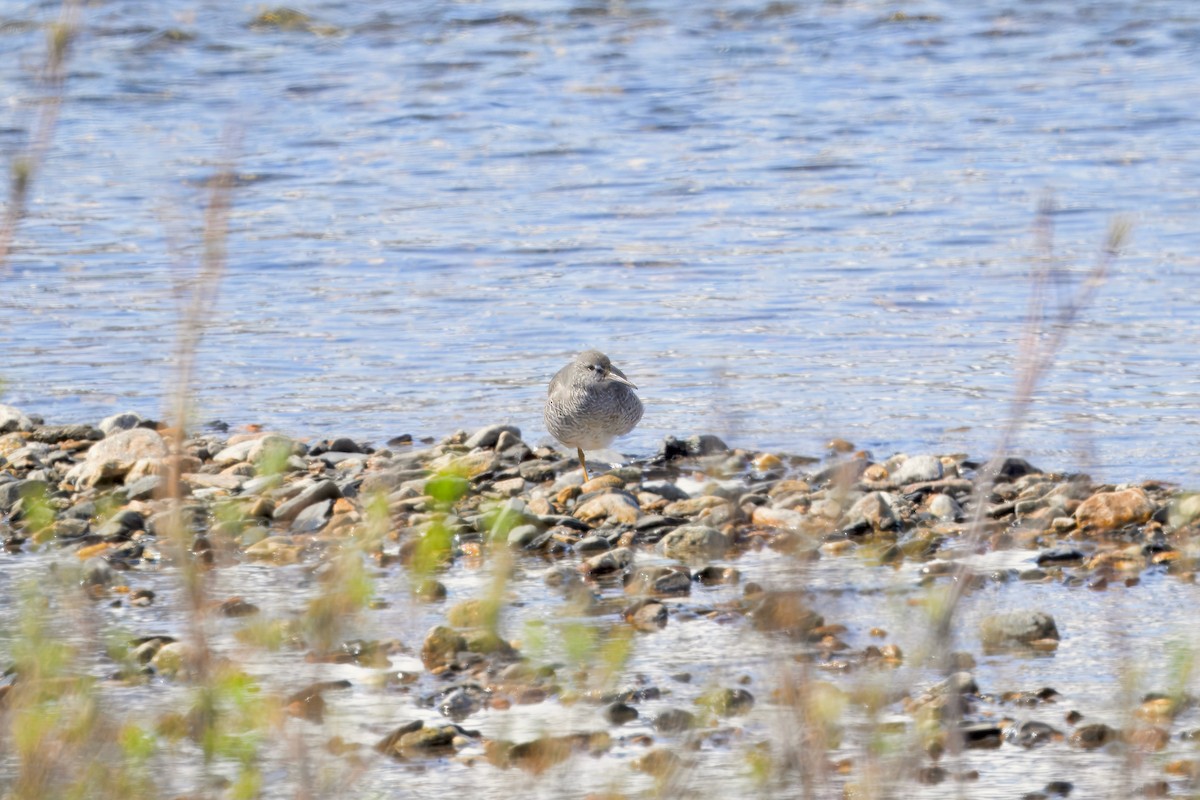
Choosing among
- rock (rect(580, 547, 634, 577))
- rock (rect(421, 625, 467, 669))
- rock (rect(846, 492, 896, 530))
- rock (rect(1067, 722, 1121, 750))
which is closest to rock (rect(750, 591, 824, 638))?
rock (rect(1067, 722, 1121, 750))

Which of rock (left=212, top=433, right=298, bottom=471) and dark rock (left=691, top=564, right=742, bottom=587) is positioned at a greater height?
dark rock (left=691, top=564, right=742, bottom=587)

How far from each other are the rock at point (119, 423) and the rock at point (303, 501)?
82.2 inches

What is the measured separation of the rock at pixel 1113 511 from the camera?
29.2 ft

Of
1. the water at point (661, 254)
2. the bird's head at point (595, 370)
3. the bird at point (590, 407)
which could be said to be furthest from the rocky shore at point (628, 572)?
the bird's head at point (595, 370)

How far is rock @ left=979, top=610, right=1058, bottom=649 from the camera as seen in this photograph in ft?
23.9

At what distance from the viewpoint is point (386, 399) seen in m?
12.4

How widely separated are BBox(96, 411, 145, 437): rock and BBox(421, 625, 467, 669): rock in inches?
191

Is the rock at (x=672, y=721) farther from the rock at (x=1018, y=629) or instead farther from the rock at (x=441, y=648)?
the rock at (x=1018, y=629)

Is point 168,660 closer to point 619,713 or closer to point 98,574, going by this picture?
point 98,574


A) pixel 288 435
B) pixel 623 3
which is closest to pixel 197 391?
pixel 288 435

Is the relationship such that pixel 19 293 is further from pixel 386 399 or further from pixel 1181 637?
pixel 1181 637

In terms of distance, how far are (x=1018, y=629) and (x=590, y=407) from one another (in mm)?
3539

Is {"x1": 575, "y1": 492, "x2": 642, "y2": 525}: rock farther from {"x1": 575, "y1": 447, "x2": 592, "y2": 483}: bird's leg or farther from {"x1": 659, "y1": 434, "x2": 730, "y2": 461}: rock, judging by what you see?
{"x1": 659, "y1": 434, "x2": 730, "y2": 461}: rock

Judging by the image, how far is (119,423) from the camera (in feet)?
37.9
